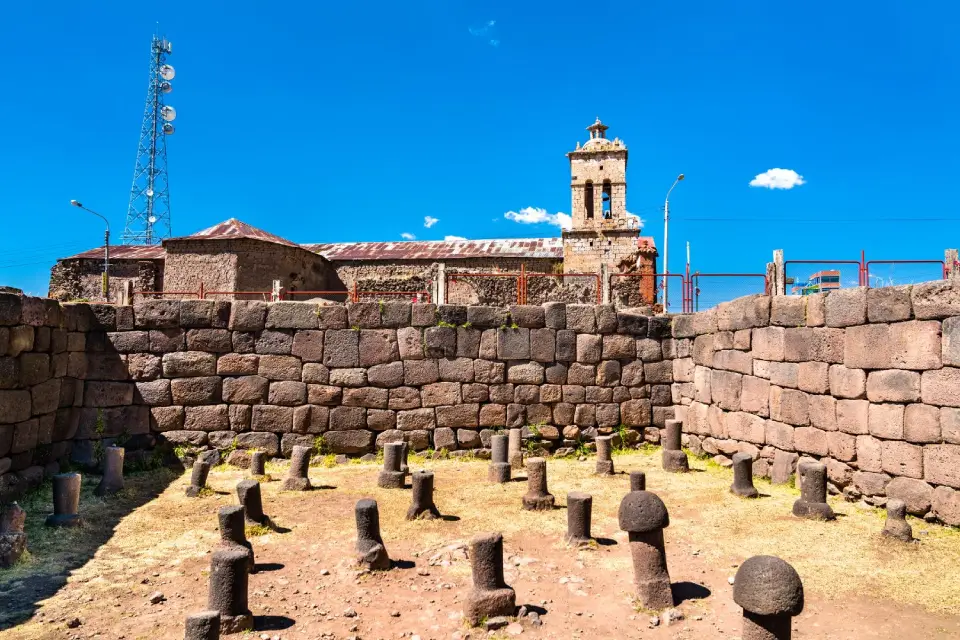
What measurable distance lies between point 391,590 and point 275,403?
541 cm

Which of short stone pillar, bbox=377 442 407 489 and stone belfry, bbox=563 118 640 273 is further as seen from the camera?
stone belfry, bbox=563 118 640 273

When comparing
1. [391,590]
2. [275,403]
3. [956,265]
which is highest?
[956,265]

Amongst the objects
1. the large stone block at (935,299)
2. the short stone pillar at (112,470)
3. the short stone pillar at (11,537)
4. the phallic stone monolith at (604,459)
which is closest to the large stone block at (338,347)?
the short stone pillar at (112,470)

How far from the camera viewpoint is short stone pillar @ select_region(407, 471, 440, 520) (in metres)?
6.98

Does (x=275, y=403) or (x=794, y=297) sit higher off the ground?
(x=794, y=297)

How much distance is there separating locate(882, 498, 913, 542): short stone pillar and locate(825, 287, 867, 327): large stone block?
2097mm

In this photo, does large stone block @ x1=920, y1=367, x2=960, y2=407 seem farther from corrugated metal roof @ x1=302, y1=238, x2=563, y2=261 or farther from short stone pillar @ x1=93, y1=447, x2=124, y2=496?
corrugated metal roof @ x1=302, y1=238, x2=563, y2=261

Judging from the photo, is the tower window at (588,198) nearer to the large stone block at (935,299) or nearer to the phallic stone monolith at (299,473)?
the phallic stone monolith at (299,473)

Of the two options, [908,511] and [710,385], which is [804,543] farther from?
[710,385]

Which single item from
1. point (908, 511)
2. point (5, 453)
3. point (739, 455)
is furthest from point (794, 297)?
point (5, 453)

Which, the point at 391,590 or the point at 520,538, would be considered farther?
the point at 520,538

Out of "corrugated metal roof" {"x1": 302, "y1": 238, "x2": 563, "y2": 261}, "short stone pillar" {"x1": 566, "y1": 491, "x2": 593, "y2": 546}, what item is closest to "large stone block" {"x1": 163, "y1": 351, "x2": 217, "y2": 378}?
"short stone pillar" {"x1": 566, "y1": 491, "x2": 593, "y2": 546}

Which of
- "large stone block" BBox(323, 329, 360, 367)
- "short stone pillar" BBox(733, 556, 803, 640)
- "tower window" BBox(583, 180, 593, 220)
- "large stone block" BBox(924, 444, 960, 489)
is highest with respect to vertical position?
"tower window" BBox(583, 180, 593, 220)

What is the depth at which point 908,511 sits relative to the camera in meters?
6.68
